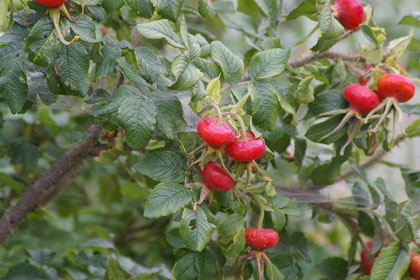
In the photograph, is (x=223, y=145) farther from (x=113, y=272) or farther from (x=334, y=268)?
(x=334, y=268)

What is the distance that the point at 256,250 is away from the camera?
1004 mm

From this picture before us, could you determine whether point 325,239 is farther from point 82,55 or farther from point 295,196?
point 82,55

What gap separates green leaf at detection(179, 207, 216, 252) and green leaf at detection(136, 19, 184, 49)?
0.93ft

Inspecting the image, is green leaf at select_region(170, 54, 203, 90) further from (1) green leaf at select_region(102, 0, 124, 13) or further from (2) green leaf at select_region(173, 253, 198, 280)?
→ (2) green leaf at select_region(173, 253, 198, 280)

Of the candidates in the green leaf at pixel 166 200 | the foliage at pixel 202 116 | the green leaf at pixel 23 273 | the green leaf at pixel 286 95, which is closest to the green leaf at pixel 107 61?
the foliage at pixel 202 116

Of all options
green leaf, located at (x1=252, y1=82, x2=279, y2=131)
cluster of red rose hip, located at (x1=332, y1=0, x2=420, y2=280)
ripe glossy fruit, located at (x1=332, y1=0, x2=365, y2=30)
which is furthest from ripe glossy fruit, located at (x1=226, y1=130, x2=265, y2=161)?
ripe glossy fruit, located at (x1=332, y1=0, x2=365, y2=30)

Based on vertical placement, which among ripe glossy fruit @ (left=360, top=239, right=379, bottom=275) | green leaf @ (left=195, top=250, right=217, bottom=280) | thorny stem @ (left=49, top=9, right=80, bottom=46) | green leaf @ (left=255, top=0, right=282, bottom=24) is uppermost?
thorny stem @ (left=49, top=9, right=80, bottom=46)

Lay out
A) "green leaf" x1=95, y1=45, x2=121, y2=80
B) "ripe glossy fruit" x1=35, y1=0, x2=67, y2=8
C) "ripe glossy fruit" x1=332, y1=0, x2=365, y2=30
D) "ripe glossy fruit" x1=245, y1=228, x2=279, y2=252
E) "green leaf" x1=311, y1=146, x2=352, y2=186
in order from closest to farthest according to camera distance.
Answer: "ripe glossy fruit" x1=35, y1=0, x2=67, y2=8, "green leaf" x1=95, y1=45, x2=121, y2=80, "ripe glossy fruit" x1=245, y1=228, x2=279, y2=252, "ripe glossy fruit" x1=332, y1=0, x2=365, y2=30, "green leaf" x1=311, y1=146, x2=352, y2=186

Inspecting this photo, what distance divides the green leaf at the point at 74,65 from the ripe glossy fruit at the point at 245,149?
0.91ft

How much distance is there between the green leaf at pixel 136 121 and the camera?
810mm

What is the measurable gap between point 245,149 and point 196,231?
16 cm

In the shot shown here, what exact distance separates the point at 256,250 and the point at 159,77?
40cm

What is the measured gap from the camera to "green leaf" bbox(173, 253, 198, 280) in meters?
0.99

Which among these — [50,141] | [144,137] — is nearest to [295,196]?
[144,137]
